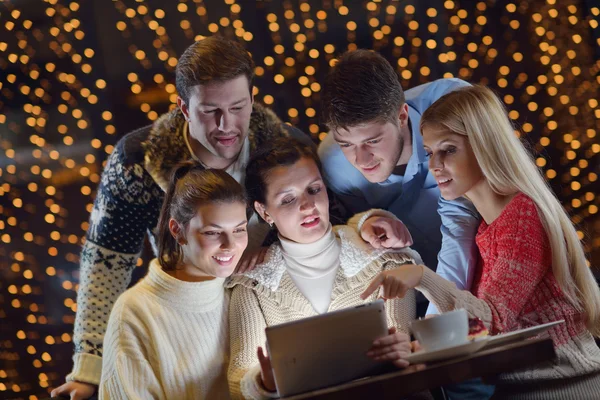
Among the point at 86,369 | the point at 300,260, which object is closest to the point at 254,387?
the point at 300,260

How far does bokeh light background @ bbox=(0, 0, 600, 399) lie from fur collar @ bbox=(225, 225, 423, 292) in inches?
28.5


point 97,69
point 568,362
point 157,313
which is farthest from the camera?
point 97,69

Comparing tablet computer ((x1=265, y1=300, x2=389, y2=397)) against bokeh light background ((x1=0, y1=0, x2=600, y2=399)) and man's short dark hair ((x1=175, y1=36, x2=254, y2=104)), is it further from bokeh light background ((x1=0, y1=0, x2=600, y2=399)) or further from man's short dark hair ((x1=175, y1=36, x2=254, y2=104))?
bokeh light background ((x1=0, y1=0, x2=600, y2=399))

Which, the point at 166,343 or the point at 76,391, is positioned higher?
the point at 166,343

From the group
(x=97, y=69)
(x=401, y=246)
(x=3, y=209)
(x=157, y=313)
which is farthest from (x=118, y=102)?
(x=401, y=246)

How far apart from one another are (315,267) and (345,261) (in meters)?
0.08

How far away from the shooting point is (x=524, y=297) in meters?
1.53

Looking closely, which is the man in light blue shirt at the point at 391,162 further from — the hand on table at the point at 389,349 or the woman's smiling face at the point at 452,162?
the hand on table at the point at 389,349

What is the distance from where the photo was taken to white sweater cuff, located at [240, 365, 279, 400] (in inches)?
57.6

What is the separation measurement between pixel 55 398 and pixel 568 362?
3.98ft

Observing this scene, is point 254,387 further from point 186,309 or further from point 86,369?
point 86,369

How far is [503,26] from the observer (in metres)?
2.46

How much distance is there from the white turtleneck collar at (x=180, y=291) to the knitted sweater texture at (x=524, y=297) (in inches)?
20.2

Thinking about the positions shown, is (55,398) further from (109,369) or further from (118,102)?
(118,102)
